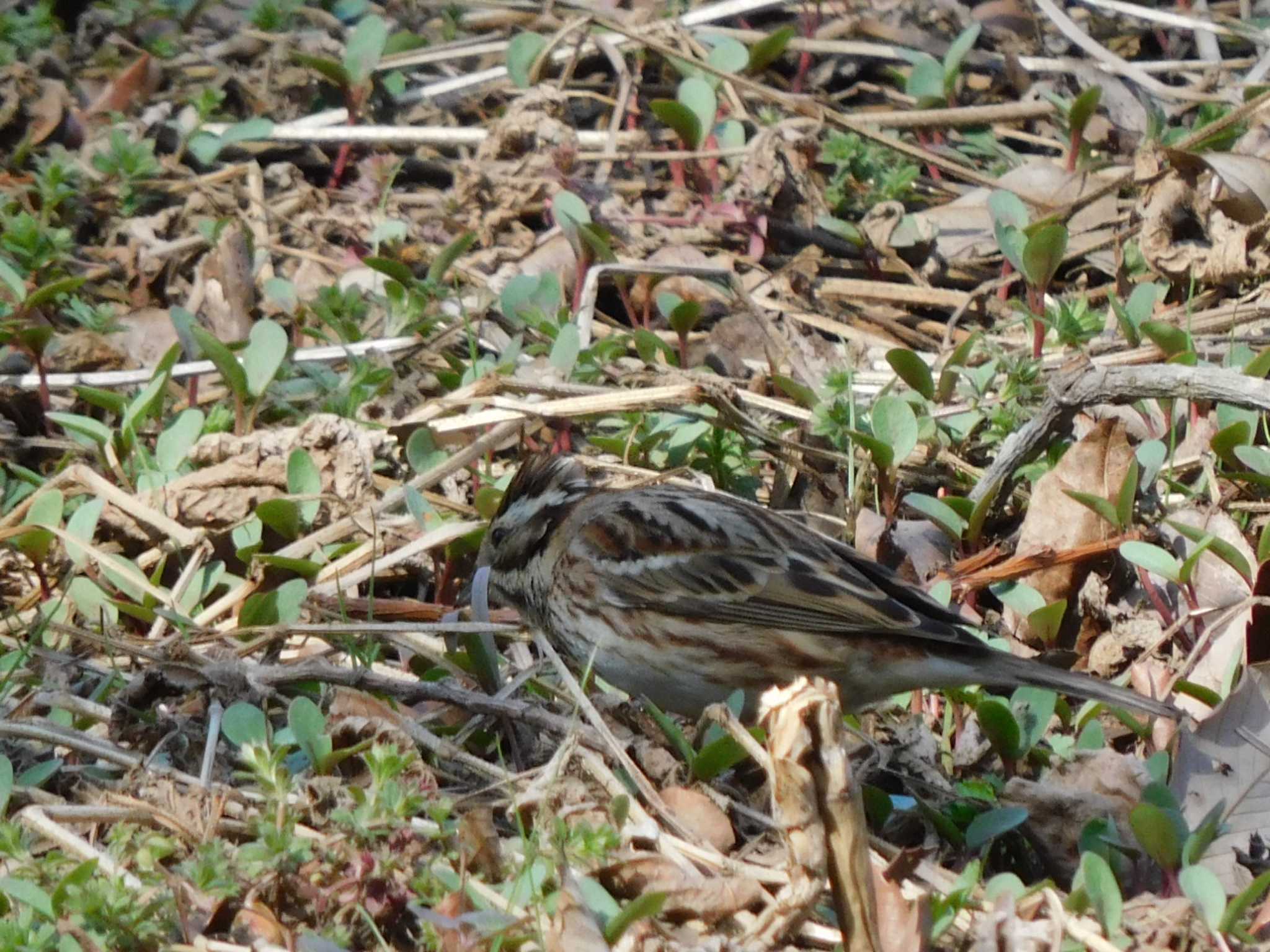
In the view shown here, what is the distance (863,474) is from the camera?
448 cm

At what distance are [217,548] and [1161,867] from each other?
2.48 m

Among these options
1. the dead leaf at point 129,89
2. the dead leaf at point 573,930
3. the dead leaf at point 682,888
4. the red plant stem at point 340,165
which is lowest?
the dead leaf at point 682,888

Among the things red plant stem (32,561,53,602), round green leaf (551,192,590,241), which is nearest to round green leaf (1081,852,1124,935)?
red plant stem (32,561,53,602)

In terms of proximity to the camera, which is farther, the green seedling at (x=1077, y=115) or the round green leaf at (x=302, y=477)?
the green seedling at (x=1077, y=115)

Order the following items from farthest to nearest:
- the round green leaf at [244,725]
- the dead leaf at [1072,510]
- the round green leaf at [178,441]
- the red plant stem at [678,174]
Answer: the red plant stem at [678,174] < the round green leaf at [178,441] < the dead leaf at [1072,510] < the round green leaf at [244,725]

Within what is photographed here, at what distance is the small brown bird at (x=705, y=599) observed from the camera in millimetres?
3846

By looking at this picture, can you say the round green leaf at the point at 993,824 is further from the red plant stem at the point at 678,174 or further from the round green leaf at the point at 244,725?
the red plant stem at the point at 678,174

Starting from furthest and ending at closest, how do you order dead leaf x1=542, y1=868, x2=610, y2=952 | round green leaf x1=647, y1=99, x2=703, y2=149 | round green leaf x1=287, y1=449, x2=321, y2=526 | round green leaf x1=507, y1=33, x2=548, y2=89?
round green leaf x1=507, y1=33, x2=548, y2=89 < round green leaf x1=647, y1=99, x2=703, y2=149 < round green leaf x1=287, y1=449, x2=321, y2=526 < dead leaf x1=542, y1=868, x2=610, y2=952

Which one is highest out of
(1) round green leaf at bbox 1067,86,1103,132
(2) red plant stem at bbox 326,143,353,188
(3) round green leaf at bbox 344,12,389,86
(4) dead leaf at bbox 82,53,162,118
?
(3) round green leaf at bbox 344,12,389,86

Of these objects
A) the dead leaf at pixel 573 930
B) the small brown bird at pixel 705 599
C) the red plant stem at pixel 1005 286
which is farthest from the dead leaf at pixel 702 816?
the red plant stem at pixel 1005 286

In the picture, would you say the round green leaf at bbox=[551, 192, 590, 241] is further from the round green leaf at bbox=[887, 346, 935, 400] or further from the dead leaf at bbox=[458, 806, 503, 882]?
the dead leaf at bbox=[458, 806, 503, 882]

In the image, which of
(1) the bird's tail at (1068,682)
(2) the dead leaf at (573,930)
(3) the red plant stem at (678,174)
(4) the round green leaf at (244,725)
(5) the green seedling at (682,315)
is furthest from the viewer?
(3) the red plant stem at (678,174)

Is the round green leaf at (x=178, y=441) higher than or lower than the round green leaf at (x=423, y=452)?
higher

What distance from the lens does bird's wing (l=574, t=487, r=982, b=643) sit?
393 cm
